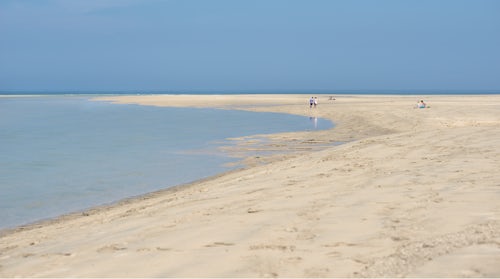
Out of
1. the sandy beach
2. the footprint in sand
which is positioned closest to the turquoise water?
the sandy beach

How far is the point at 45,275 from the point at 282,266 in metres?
1.96

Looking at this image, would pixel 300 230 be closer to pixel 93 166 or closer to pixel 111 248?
pixel 111 248

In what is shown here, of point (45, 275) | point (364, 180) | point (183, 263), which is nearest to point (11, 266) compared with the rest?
point (45, 275)

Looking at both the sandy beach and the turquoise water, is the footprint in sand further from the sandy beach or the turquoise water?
the turquoise water

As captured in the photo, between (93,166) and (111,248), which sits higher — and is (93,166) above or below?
below

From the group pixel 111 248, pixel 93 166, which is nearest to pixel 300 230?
pixel 111 248

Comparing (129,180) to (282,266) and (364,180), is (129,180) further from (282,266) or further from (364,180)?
(282,266)

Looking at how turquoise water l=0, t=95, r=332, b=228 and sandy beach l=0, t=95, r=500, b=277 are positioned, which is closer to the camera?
sandy beach l=0, t=95, r=500, b=277

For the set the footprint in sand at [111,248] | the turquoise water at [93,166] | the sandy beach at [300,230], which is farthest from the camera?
the turquoise water at [93,166]

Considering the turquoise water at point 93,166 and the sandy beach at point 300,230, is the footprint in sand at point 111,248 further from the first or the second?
the turquoise water at point 93,166

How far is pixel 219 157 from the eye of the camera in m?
16.4

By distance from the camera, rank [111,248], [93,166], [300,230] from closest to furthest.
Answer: [111,248] < [300,230] < [93,166]

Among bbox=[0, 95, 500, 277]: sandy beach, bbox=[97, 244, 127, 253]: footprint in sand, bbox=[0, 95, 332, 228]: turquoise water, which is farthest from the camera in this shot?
bbox=[0, 95, 332, 228]: turquoise water

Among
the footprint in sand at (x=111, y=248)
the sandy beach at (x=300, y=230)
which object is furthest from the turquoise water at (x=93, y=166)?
the footprint in sand at (x=111, y=248)
